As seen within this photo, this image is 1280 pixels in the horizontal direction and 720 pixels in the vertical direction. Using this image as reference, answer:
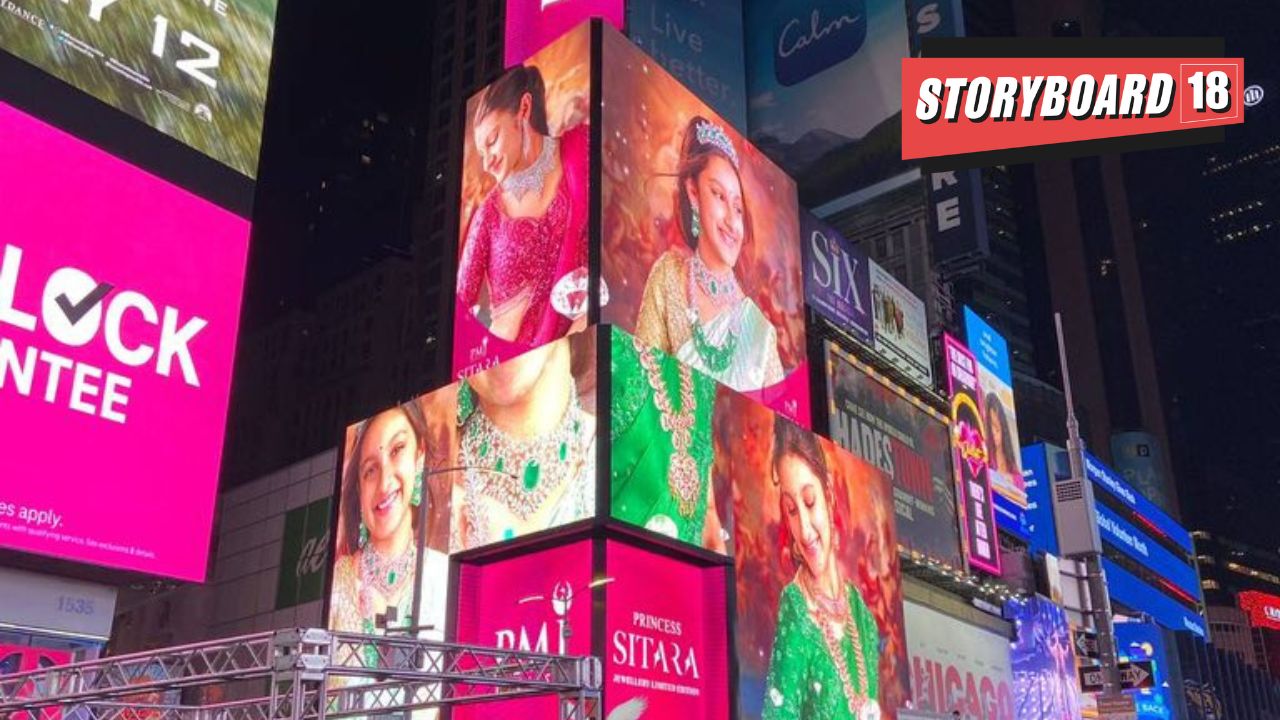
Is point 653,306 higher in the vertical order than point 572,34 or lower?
lower

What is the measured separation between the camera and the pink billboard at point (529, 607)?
2122 cm

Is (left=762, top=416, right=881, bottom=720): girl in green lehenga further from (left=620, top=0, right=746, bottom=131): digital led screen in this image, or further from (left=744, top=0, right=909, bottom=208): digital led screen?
(left=744, top=0, right=909, bottom=208): digital led screen

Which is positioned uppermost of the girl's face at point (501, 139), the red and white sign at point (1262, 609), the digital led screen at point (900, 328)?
the red and white sign at point (1262, 609)

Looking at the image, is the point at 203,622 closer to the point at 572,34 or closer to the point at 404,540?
the point at 404,540

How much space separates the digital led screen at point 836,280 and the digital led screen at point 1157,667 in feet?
118

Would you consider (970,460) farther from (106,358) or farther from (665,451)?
(106,358)

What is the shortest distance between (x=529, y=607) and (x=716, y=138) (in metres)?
13.1

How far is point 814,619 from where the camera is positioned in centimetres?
2616

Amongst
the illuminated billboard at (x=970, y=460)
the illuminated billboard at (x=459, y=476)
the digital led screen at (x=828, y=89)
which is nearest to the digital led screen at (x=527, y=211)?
the illuminated billboard at (x=459, y=476)

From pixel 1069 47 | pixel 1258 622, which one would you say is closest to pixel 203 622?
pixel 1069 47

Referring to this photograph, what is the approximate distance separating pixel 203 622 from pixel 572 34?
3577 centimetres

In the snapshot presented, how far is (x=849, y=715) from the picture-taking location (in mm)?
26719

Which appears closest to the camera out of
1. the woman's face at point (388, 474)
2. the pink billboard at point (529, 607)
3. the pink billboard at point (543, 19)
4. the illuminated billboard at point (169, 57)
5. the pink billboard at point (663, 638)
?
the illuminated billboard at point (169, 57)

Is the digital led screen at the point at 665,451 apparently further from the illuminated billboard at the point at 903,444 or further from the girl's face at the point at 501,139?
the illuminated billboard at the point at 903,444
